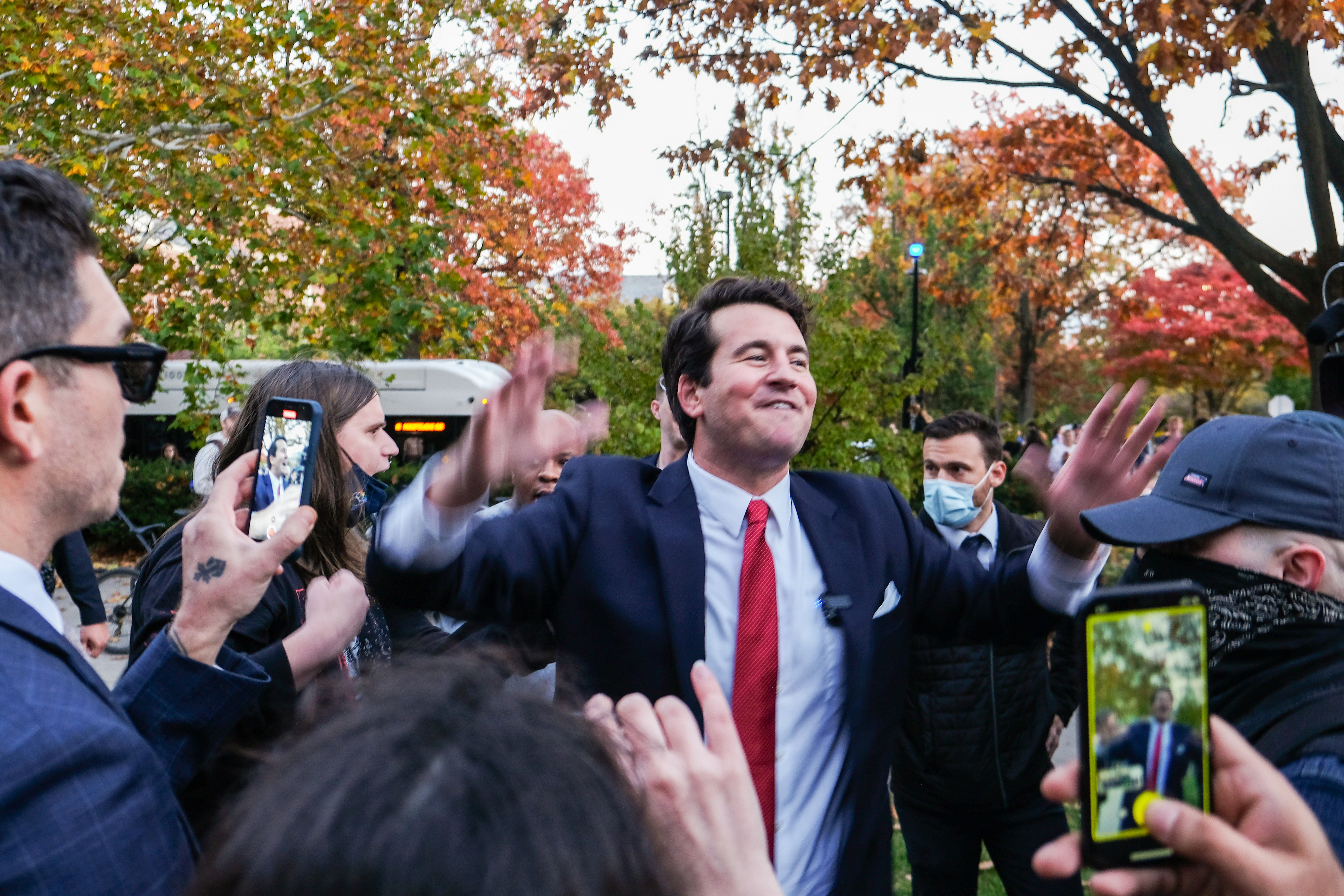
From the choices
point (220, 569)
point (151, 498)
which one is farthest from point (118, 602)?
point (220, 569)

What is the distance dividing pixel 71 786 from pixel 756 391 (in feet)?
5.77

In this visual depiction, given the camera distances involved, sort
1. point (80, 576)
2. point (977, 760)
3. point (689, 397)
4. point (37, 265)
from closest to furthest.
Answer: point (37, 265) → point (689, 397) → point (977, 760) → point (80, 576)

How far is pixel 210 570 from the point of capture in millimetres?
1886

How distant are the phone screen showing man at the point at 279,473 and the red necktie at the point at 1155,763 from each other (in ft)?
5.37

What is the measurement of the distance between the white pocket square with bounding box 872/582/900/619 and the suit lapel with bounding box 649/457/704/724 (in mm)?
487

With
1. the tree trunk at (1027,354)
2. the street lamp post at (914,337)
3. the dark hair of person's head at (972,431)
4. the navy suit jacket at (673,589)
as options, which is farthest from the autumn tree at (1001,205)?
the navy suit jacket at (673,589)

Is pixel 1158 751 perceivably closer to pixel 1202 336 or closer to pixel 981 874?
pixel 981 874

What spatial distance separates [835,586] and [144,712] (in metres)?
1.52

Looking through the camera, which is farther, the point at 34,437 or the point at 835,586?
the point at 835,586

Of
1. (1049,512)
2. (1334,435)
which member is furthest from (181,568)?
(1334,435)

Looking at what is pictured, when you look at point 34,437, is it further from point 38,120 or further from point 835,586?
point 38,120

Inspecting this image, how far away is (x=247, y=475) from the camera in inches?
88.4

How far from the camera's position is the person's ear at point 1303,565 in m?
1.72

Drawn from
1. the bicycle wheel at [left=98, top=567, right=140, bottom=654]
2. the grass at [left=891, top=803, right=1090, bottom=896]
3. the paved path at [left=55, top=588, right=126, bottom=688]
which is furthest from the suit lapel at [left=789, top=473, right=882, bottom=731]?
the bicycle wheel at [left=98, top=567, right=140, bottom=654]
